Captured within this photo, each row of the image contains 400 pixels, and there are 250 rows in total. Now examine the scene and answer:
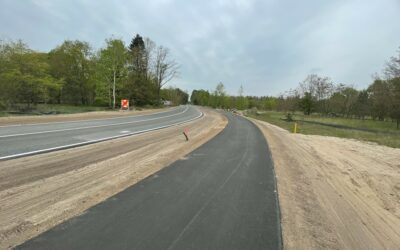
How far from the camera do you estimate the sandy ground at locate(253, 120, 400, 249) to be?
4766 millimetres

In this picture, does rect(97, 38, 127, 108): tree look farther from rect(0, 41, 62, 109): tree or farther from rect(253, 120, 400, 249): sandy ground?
rect(253, 120, 400, 249): sandy ground

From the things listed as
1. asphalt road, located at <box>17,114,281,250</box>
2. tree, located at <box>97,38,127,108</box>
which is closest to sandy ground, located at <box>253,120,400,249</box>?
asphalt road, located at <box>17,114,281,250</box>

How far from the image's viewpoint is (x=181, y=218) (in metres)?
5.11

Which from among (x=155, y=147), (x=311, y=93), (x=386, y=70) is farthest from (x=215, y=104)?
(x=155, y=147)

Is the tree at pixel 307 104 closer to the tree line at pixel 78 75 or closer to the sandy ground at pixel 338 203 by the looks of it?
the tree line at pixel 78 75

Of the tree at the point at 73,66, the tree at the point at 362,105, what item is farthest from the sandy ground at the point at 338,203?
the tree at the point at 362,105

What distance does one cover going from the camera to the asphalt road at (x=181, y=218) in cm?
418

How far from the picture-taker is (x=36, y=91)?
33125 millimetres

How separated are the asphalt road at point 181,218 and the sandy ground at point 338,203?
0.36 meters

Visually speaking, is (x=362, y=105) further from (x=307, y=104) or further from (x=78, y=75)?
(x=78, y=75)

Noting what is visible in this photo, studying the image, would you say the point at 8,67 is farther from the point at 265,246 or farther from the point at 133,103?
the point at 265,246

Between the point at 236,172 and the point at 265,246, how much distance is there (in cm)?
475

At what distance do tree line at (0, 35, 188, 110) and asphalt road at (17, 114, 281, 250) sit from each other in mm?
28321

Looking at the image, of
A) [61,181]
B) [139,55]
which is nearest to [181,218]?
[61,181]
